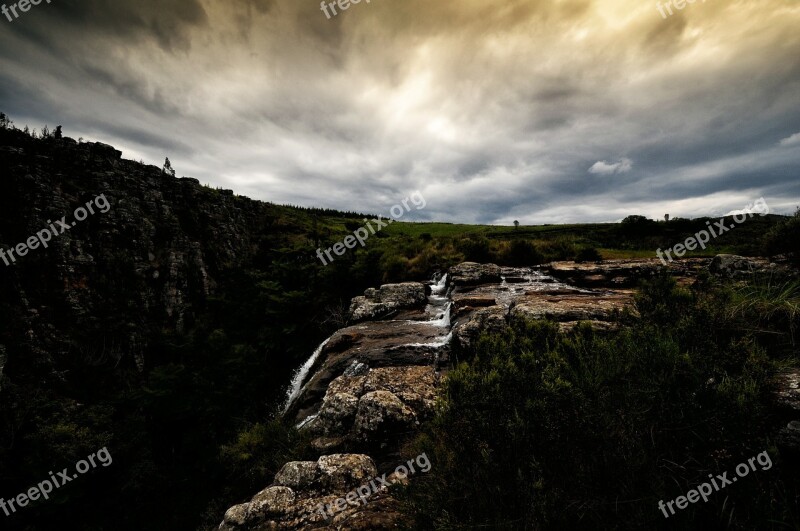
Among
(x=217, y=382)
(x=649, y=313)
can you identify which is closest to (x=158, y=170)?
(x=217, y=382)

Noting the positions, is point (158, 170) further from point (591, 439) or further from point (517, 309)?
point (591, 439)

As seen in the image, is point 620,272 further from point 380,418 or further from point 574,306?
point 380,418

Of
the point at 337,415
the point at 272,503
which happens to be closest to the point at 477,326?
the point at 337,415

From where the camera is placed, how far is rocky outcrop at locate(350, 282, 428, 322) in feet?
43.2

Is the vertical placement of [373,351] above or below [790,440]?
below

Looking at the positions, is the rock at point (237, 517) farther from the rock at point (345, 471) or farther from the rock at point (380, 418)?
the rock at point (380, 418)

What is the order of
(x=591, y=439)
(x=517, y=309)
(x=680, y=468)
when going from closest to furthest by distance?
(x=680, y=468), (x=591, y=439), (x=517, y=309)

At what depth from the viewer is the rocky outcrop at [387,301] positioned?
1317cm

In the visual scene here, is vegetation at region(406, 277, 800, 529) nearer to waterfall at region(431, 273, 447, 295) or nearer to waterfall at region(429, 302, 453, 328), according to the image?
waterfall at region(429, 302, 453, 328)

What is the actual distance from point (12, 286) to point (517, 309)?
2904 cm

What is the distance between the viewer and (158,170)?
102 feet

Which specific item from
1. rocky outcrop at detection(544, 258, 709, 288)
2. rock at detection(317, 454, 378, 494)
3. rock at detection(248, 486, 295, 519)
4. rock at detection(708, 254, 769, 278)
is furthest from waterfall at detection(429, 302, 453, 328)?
rock at detection(708, 254, 769, 278)

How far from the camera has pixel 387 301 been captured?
45.1ft

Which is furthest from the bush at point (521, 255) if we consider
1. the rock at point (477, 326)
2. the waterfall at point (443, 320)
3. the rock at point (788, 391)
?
the rock at point (788, 391)
